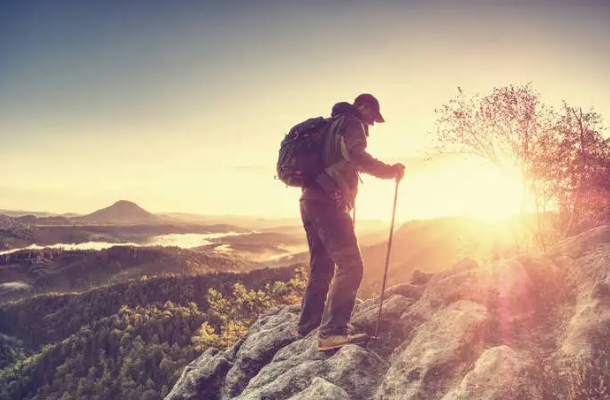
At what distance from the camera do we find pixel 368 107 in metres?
7.53

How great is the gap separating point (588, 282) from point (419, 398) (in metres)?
4.49

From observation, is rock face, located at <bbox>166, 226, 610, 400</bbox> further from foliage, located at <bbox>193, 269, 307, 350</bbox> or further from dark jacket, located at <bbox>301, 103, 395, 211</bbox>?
foliage, located at <bbox>193, 269, 307, 350</bbox>

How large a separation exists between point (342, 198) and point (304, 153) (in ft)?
3.88

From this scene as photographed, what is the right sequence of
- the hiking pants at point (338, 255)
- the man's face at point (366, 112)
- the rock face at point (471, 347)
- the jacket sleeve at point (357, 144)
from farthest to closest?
the man's face at point (366, 112)
the hiking pants at point (338, 255)
the jacket sleeve at point (357, 144)
the rock face at point (471, 347)

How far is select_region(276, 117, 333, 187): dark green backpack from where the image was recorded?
738 cm

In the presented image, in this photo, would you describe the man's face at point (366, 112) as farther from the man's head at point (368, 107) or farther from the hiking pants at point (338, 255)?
the hiking pants at point (338, 255)

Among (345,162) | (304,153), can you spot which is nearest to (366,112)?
(345,162)

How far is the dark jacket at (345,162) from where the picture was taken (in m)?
6.93

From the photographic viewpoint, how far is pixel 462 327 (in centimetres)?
700

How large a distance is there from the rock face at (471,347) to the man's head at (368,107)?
14.4ft

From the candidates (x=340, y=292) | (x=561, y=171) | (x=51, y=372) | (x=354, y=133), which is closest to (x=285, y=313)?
(x=340, y=292)

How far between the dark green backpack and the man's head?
0.69 m

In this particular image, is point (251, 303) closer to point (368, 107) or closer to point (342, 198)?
point (342, 198)

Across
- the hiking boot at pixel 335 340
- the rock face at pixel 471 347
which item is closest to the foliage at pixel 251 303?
the rock face at pixel 471 347
